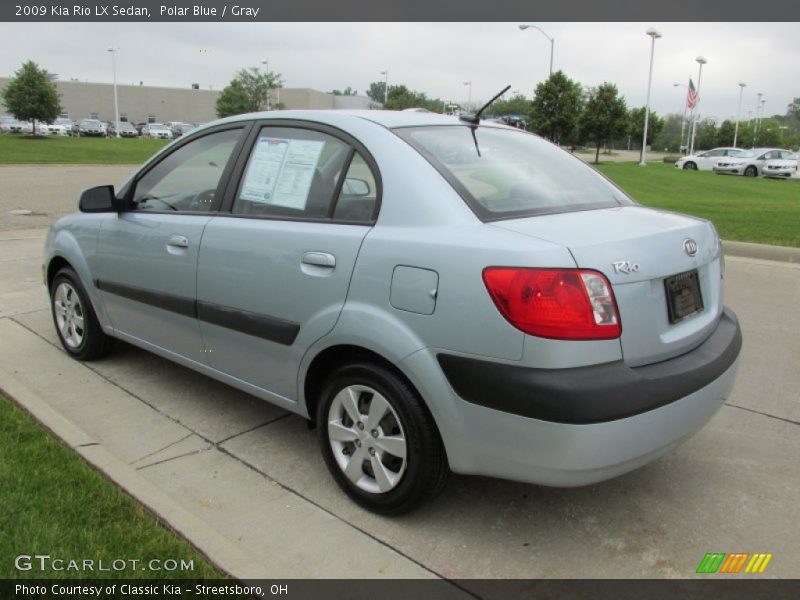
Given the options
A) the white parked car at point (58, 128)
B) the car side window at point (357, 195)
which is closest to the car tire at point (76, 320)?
the car side window at point (357, 195)

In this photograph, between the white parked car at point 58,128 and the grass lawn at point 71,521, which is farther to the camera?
the white parked car at point 58,128

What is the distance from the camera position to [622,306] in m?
2.38

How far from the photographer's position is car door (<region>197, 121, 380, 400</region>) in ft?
9.48

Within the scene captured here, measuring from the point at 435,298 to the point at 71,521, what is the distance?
171cm

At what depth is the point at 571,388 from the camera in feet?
7.42

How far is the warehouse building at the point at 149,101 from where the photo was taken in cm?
8306

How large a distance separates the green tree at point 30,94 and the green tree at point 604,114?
35335 millimetres

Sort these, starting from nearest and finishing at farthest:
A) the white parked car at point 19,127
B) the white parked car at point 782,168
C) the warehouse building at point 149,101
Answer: the white parked car at point 782,168 → the white parked car at point 19,127 → the warehouse building at point 149,101

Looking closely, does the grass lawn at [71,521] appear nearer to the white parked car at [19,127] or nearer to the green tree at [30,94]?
the green tree at [30,94]

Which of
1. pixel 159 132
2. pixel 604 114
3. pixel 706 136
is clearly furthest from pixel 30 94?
pixel 706 136

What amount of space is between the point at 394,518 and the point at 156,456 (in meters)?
1.33

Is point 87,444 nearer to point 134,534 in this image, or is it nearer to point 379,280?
point 134,534

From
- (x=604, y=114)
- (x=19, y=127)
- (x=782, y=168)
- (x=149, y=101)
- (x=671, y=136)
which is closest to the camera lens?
(x=782, y=168)

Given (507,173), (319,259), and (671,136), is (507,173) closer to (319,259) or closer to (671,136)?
(319,259)
